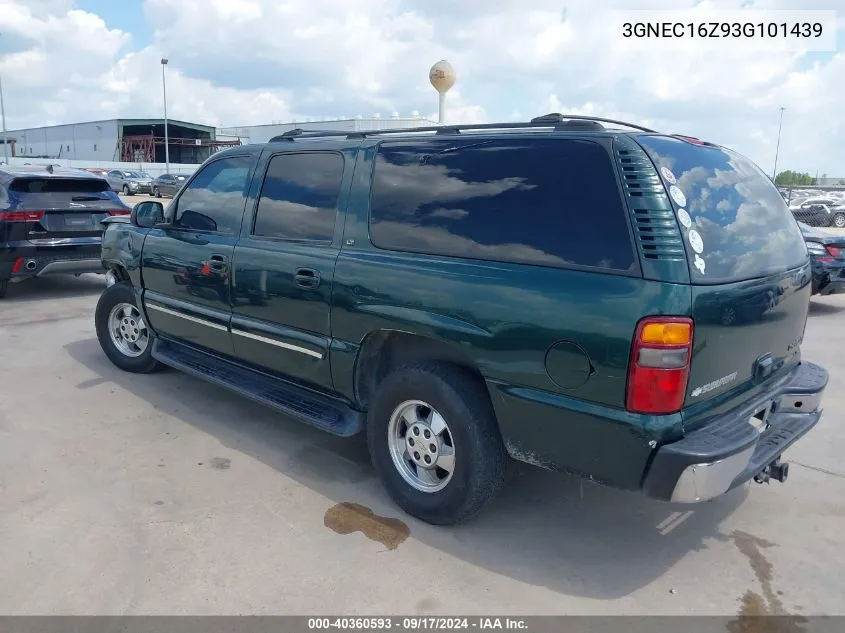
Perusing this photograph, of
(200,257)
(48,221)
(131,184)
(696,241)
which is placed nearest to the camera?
(696,241)

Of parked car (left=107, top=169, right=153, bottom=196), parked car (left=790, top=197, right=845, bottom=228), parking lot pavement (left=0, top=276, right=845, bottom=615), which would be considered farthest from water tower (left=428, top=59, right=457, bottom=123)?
parked car (left=107, top=169, right=153, bottom=196)

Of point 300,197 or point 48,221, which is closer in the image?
point 300,197

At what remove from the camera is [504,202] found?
312 centimetres

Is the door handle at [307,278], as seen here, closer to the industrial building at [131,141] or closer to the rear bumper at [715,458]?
the rear bumper at [715,458]

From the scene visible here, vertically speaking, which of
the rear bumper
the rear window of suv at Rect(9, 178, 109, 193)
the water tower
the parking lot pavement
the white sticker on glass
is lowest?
the parking lot pavement

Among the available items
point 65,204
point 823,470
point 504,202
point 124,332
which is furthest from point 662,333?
point 65,204

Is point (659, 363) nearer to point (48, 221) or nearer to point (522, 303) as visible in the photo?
point (522, 303)

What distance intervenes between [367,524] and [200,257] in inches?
86.4

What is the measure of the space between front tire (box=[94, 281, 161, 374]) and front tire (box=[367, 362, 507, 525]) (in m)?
2.77

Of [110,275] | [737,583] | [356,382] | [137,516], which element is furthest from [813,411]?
[110,275]

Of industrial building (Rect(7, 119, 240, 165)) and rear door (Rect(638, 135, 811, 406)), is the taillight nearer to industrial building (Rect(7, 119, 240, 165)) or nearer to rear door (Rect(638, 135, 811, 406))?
rear door (Rect(638, 135, 811, 406))

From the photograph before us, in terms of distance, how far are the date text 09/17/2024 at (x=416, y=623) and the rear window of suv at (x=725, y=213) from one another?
1.59 metres

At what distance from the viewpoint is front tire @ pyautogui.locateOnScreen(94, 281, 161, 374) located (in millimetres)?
5613

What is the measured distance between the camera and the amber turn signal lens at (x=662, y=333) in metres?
2.62
